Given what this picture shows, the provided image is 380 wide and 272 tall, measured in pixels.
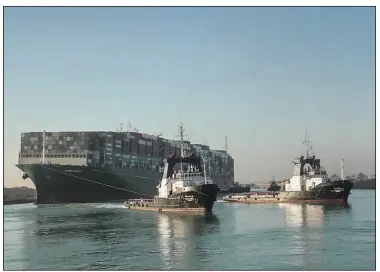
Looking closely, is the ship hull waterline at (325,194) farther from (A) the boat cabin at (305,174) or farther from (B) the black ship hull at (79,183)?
(B) the black ship hull at (79,183)

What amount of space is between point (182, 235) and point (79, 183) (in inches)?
1786

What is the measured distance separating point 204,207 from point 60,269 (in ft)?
87.2

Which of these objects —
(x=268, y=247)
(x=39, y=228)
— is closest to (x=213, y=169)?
(x=39, y=228)

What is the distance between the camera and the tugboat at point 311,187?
2450 inches

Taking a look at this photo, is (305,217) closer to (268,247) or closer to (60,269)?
(268,247)

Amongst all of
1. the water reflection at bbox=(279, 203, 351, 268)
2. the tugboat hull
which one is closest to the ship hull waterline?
the tugboat hull

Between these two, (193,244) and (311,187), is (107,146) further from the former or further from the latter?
(193,244)

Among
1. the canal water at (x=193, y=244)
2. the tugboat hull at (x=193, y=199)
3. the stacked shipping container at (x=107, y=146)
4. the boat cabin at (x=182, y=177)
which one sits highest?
the stacked shipping container at (x=107, y=146)

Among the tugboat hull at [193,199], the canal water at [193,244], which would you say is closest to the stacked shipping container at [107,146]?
the tugboat hull at [193,199]

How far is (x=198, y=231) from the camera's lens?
33.6 meters

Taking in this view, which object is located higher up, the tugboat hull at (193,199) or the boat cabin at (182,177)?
the boat cabin at (182,177)

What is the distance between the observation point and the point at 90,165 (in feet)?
251

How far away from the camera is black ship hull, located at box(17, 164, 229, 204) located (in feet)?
234

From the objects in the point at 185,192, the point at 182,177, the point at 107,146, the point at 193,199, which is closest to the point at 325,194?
the point at 182,177
